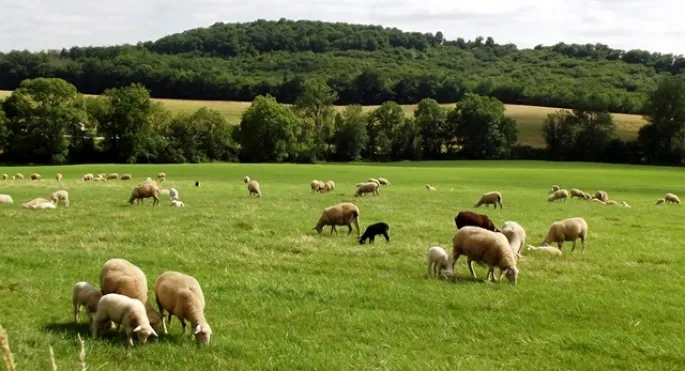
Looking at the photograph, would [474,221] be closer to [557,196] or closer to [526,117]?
[557,196]

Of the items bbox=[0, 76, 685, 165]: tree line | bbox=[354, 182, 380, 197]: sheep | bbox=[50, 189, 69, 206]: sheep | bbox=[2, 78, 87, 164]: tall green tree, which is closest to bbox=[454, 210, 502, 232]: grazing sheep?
bbox=[354, 182, 380, 197]: sheep

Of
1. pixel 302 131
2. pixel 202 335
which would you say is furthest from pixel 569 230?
pixel 302 131

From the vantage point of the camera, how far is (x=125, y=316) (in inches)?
380

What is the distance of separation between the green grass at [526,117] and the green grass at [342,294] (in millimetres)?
81178

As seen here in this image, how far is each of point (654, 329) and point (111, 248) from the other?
13660 millimetres

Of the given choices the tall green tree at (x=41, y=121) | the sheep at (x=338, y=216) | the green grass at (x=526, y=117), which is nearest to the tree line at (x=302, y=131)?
the tall green tree at (x=41, y=121)

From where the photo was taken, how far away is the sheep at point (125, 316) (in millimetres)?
9570

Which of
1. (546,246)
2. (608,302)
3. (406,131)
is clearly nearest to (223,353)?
(608,302)

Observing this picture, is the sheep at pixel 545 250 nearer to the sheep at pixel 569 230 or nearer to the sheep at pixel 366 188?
the sheep at pixel 569 230

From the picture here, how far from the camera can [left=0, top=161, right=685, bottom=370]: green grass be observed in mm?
9445

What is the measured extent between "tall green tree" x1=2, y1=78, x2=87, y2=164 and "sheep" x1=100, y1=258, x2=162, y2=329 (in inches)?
3076

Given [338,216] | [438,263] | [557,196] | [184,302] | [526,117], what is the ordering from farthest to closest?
[526,117] → [557,196] → [338,216] → [438,263] → [184,302]

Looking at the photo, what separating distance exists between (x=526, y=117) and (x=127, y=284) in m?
116

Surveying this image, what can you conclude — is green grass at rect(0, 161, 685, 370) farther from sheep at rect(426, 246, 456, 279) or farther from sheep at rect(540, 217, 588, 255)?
sheep at rect(540, 217, 588, 255)
